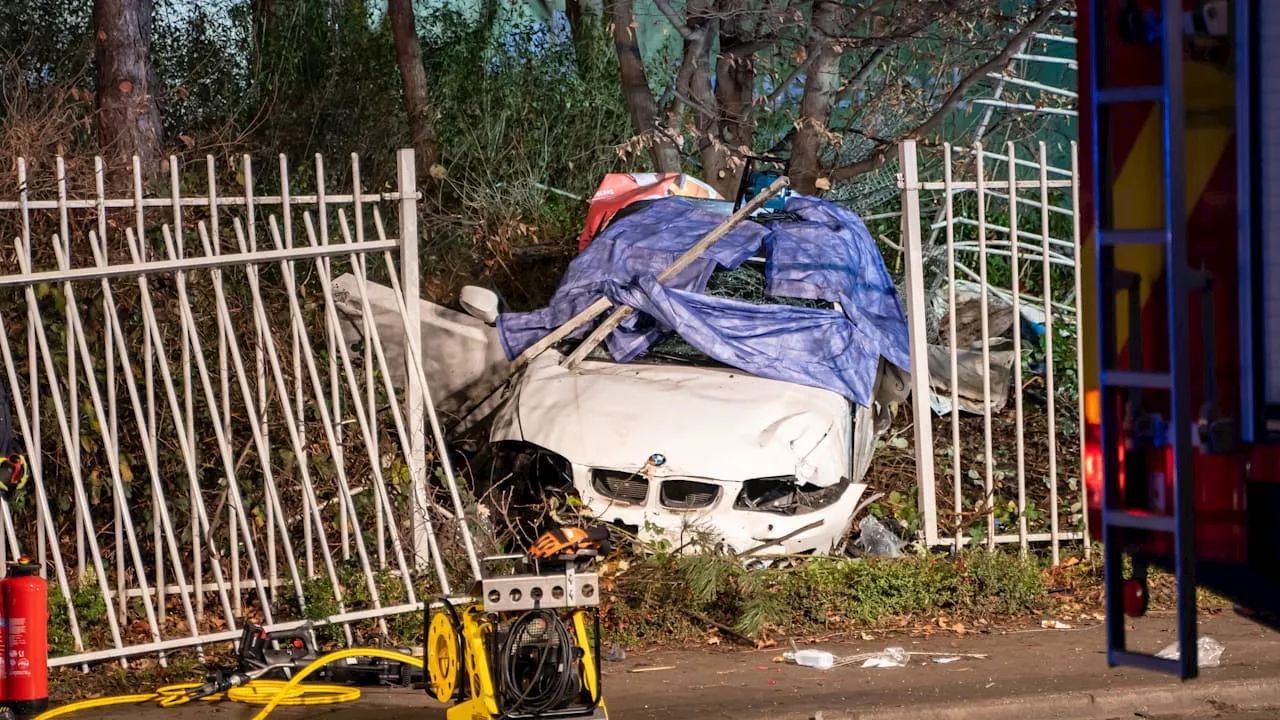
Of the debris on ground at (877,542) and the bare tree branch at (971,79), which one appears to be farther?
the bare tree branch at (971,79)

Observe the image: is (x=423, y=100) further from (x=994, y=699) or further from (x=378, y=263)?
(x=994, y=699)

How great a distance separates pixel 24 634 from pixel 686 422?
3509 mm

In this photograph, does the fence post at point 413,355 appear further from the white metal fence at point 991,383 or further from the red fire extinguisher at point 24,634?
the white metal fence at point 991,383

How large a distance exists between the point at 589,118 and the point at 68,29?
6052 millimetres

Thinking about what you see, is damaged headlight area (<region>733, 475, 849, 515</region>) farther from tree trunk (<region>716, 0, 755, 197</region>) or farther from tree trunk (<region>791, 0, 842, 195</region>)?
tree trunk (<region>716, 0, 755, 197</region>)

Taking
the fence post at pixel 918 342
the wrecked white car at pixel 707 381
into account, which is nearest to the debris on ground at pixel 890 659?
the wrecked white car at pixel 707 381

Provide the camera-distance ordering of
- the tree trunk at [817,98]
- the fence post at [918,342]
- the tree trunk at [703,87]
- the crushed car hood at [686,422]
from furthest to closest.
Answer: the tree trunk at [703,87]
the tree trunk at [817,98]
the fence post at [918,342]
the crushed car hood at [686,422]

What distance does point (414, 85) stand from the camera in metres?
15.5

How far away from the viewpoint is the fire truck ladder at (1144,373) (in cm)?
335

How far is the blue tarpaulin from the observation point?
877 cm

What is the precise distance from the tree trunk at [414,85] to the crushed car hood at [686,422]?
724 centimetres

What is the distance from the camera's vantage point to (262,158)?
15.6 meters

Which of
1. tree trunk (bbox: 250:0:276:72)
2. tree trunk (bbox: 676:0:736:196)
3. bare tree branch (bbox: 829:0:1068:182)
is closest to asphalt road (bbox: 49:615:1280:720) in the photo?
bare tree branch (bbox: 829:0:1068:182)

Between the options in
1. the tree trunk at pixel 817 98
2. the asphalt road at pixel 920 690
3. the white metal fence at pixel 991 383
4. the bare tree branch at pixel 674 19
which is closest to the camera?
the asphalt road at pixel 920 690
